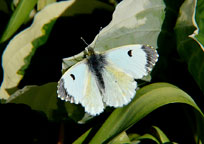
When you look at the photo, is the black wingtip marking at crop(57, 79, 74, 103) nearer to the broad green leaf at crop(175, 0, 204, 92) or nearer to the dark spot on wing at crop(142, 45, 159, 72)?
the dark spot on wing at crop(142, 45, 159, 72)

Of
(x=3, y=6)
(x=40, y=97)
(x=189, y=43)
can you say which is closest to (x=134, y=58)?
(x=189, y=43)

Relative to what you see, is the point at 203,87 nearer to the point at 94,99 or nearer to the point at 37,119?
the point at 94,99

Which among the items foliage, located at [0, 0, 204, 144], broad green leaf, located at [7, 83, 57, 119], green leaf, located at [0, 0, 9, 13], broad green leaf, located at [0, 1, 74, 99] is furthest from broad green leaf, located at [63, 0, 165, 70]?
green leaf, located at [0, 0, 9, 13]

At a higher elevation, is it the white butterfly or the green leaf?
the green leaf

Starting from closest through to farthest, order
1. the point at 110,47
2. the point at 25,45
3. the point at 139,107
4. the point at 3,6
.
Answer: the point at 139,107 < the point at 110,47 < the point at 25,45 < the point at 3,6

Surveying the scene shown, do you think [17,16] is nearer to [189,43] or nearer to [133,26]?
[133,26]

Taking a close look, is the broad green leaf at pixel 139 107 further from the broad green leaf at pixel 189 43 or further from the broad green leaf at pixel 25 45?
the broad green leaf at pixel 25 45
